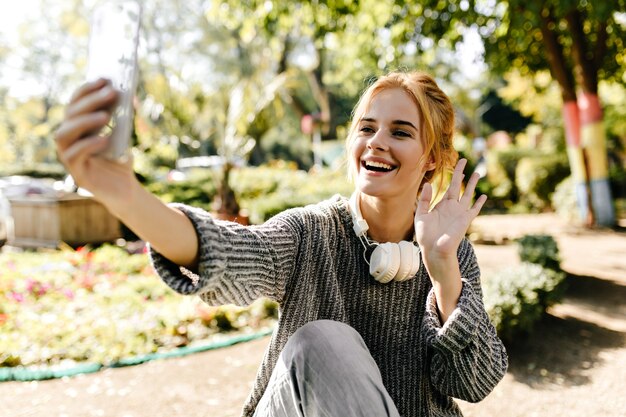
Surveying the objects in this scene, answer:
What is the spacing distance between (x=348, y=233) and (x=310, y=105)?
32513 mm

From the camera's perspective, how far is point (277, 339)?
71.1 inches

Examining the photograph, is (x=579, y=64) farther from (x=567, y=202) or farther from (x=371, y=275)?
(x=371, y=275)

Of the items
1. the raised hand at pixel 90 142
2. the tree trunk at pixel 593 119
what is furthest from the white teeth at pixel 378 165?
the tree trunk at pixel 593 119

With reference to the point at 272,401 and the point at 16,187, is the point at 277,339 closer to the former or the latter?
the point at 272,401

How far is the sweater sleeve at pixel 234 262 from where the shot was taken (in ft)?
4.19

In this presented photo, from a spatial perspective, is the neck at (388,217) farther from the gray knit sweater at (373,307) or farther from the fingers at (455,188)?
the fingers at (455,188)

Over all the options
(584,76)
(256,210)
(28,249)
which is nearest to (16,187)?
(28,249)

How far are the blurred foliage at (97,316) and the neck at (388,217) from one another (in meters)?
2.90

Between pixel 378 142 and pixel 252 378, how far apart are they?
8.29ft

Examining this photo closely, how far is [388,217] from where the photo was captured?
2002 millimetres

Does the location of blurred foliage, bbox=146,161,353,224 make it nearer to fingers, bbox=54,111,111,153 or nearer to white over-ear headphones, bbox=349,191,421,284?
white over-ear headphones, bbox=349,191,421,284

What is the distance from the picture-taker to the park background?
3836 millimetres

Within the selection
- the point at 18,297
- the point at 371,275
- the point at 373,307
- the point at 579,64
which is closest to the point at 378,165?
the point at 371,275

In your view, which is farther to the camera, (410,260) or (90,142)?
(410,260)
